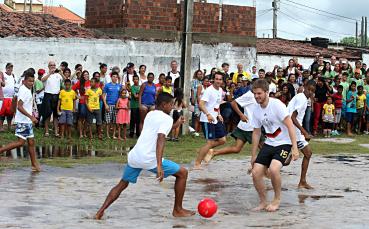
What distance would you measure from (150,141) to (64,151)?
825 cm

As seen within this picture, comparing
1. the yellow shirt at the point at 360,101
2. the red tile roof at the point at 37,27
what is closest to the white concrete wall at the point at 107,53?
the red tile roof at the point at 37,27

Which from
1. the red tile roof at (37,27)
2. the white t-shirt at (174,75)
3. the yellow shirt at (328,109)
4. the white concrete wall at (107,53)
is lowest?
the yellow shirt at (328,109)

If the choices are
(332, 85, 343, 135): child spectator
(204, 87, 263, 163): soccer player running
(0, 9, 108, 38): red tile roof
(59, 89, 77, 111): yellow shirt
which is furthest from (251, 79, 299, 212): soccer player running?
(332, 85, 343, 135): child spectator

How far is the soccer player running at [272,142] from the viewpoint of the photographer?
33.8 ft

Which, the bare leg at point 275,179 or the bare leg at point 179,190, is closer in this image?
the bare leg at point 179,190

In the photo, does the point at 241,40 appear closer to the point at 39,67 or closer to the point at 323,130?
the point at 323,130

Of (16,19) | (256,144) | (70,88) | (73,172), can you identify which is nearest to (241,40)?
(16,19)

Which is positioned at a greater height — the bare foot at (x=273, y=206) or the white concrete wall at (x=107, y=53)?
the white concrete wall at (x=107, y=53)

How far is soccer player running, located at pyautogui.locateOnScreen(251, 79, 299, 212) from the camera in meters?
10.3

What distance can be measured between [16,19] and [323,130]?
9946 millimetres

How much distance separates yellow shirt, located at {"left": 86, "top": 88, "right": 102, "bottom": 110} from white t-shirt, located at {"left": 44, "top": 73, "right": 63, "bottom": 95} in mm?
769

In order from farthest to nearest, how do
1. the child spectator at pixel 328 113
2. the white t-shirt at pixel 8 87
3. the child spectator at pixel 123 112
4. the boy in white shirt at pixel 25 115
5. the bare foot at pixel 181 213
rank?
the child spectator at pixel 328 113, the child spectator at pixel 123 112, the white t-shirt at pixel 8 87, the boy in white shirt at pixel 25 115, the bare foot at pixel 181 213

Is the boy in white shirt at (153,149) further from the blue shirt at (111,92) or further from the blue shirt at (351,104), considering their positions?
the blue shirt at (351,104)

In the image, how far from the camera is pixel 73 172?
1362 cm
